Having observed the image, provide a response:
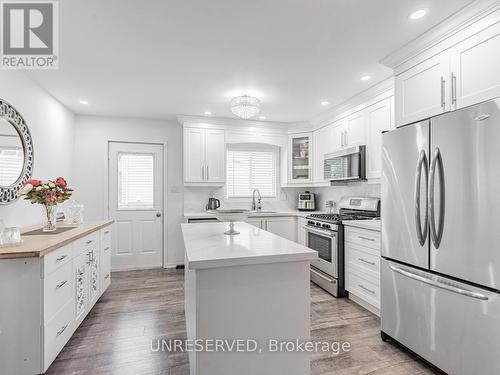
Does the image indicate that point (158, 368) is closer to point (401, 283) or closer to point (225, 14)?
point (401, 283)

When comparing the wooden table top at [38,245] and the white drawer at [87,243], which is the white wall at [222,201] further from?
the wooden table top at [38,245]

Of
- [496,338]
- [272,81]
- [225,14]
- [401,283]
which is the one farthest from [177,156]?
[496,338]

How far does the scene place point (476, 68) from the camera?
5.54 ft

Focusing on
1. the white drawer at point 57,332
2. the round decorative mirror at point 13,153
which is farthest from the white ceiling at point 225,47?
the white drawer at point 57,332

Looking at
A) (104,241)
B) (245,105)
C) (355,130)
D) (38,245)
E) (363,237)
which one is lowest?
(104,241)

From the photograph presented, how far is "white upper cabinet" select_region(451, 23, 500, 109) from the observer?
62.5 inches

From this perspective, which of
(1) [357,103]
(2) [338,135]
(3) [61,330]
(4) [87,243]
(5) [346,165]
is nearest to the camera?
(3) [61,330]

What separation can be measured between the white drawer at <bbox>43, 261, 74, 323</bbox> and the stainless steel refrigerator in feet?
8.70

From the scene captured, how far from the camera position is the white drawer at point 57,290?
1.83 meters

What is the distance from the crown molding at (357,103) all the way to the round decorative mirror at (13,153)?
3.79 meters

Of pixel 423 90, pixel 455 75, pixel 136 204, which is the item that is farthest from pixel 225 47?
→ pixel 136 204

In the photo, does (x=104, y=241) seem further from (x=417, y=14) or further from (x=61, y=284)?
(x=417, y=14)

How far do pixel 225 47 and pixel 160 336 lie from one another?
262 cm

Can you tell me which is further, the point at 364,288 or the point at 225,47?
the point at 364,288
